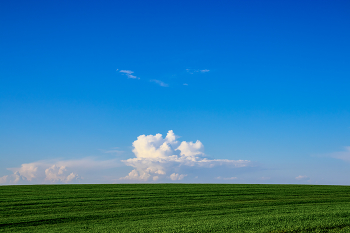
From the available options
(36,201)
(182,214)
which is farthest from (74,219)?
(36,201)

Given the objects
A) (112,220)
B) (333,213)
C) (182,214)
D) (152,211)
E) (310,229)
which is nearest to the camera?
(310,229)

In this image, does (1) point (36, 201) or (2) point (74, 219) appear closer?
(2) point (74, 219)

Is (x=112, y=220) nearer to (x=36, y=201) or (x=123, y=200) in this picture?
(x=123, y=200)

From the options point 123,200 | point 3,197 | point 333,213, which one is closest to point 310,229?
point 333,213

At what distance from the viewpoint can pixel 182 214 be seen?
15688mm

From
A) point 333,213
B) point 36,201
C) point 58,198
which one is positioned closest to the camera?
point 333,213

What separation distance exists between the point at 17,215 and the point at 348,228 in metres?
16.9

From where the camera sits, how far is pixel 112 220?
14.4 meters

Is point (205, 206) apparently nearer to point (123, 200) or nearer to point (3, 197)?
point (123, 200)

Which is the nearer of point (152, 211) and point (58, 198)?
point (152, 211)

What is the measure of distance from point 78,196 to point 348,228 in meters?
20.1

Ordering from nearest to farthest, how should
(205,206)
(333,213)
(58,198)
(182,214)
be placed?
1. (333,213)
2. (182,214)
3. (205,206)
4. (58,198)

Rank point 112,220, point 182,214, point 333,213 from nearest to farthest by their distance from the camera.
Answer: point 333,213, point 112,220, point 182,214

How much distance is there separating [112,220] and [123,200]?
695 cm
